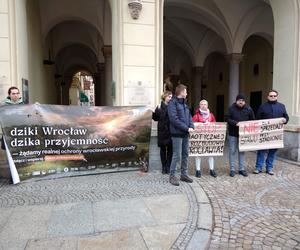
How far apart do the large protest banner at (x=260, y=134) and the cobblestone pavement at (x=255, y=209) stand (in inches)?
25.0

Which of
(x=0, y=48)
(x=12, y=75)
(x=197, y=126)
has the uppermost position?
(x=0, y=48)

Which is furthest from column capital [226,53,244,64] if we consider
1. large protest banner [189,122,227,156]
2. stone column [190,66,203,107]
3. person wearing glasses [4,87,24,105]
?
person wearing glasses [4,87,24,105]

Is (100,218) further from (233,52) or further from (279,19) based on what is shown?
(233,52)

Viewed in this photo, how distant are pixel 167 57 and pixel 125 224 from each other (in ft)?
66.1

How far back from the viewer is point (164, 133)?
603 centimetres

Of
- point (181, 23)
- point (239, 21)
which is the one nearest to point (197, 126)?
point (239, 21)

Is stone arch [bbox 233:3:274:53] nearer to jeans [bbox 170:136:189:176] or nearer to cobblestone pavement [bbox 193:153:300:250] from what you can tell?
cobblestone pavement [bbox 193:153:300:250]

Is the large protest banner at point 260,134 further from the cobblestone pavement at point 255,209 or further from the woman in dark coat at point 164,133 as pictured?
the woman in dark coat at point 164,133

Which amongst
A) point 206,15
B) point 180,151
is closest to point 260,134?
point 180,151

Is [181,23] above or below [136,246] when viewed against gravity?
above

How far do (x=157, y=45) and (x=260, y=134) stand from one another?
10.3ft

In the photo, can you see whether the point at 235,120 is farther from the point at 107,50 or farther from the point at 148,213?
the point at 107,50

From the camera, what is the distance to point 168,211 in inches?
162

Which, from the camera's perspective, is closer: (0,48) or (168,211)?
(168,211)
